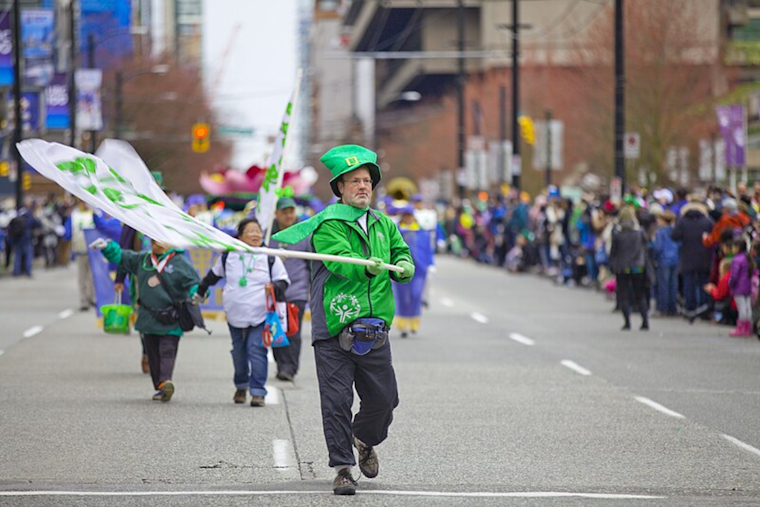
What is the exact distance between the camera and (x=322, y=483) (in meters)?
9.48

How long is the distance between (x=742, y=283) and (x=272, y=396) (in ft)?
28.5

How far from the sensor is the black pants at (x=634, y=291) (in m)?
22.3

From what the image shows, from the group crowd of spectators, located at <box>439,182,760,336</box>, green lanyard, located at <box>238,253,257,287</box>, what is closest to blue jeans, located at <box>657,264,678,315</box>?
crowd of spectators, located at <box>439,182,760,336</box>

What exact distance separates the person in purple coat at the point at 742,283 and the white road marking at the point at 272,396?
26.9ft

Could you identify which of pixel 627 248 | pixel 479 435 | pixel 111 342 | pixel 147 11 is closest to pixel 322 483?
pixel 479 435

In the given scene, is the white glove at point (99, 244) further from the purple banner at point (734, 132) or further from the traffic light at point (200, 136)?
the traffic light at point (200, 136)

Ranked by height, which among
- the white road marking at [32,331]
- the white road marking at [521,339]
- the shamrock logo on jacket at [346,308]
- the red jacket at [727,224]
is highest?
the shamrock logo on jacket at [346,308]

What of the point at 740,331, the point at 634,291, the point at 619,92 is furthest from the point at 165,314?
the point at 619,92

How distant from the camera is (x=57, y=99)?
53.0m

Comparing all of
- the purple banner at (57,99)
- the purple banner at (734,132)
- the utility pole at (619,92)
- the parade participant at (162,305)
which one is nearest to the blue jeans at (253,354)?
the parade participant at (162,305)

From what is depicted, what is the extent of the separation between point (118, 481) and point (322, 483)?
3.92 feet

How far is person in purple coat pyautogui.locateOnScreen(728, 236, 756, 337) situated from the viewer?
20781 millimetres

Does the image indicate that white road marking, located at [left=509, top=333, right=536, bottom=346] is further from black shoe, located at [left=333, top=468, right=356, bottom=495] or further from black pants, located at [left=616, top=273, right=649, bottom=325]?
black shoe, located at [left=333, top=468, right=356, bottom=495]

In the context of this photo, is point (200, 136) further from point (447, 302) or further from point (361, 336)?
point (361, 336)
